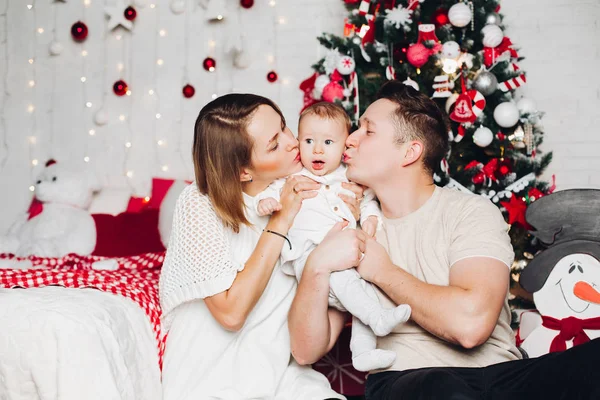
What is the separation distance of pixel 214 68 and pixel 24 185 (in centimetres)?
154

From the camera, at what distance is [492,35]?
10.3ft

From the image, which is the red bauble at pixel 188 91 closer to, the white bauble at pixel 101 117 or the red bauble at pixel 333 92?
the white bauble at pixel 101 117

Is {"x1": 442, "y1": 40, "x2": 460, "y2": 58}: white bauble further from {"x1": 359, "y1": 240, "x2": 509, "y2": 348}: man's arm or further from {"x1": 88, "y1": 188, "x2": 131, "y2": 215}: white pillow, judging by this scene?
{"x1": 88, "y1": 188, "x2": 131, "y2": 215}: white pillow

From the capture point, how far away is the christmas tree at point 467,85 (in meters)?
3.10

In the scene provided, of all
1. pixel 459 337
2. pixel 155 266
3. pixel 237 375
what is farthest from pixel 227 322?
pixel 155 266

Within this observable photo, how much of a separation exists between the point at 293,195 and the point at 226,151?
0.26 meters

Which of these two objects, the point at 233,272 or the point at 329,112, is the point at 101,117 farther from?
the point at 233,272

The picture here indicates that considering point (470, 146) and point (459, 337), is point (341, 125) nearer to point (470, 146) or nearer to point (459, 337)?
point (459, 337)

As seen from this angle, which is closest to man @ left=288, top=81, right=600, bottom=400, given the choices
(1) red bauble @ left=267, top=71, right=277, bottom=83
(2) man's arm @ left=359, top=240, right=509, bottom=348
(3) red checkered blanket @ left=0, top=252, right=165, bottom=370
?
(2) man's arm @ left=359, top=240, right=509, bottom=348

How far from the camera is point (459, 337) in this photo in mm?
1705

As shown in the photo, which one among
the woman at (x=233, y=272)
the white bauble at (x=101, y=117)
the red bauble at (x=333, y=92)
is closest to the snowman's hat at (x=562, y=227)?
the woman at (x=233, y=272)

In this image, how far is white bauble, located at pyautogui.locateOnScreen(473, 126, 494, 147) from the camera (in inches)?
121

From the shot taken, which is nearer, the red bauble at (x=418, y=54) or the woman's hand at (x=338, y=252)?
the woman's hand at (x=338, y=252)

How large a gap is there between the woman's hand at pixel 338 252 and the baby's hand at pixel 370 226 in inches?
4.1
